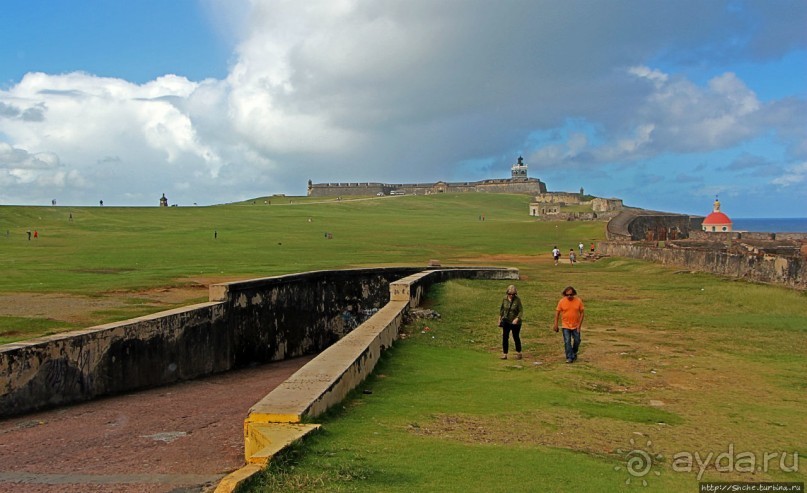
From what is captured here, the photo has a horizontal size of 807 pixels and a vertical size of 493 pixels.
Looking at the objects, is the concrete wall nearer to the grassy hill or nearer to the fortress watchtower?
the grassy hill

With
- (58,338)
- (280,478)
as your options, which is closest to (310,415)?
(280,478)

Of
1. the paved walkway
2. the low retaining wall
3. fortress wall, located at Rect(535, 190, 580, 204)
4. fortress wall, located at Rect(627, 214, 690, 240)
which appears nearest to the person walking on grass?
the low retaining wall

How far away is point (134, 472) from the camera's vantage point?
6629 mm

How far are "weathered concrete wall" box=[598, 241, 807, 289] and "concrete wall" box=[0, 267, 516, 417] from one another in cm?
872

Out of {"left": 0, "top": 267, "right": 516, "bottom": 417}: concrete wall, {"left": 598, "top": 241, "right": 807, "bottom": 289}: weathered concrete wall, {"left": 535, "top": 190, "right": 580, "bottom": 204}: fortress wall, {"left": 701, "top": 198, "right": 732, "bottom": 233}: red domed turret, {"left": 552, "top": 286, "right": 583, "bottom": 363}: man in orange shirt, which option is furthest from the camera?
{"left": 535, "top": 190, "right": 580, "bottom": 204}: fortress wall

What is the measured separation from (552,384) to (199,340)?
7766 mm

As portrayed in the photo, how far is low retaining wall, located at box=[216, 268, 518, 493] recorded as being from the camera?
5484 millimetres

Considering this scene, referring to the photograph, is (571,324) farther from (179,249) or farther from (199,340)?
(179,249)

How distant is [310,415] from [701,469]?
3367 millimetres

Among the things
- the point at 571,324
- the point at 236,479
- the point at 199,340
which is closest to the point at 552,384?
the point at 571,324

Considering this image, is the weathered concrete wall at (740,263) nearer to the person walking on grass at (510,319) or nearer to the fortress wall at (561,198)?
the person walking on grass at (510,319)

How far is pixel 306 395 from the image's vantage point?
6.70 metres

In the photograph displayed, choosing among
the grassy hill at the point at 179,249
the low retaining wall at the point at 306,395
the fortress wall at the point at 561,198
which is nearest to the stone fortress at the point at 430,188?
the fortress wall at the point at 561,198

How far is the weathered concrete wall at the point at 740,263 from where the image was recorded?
2014cm
